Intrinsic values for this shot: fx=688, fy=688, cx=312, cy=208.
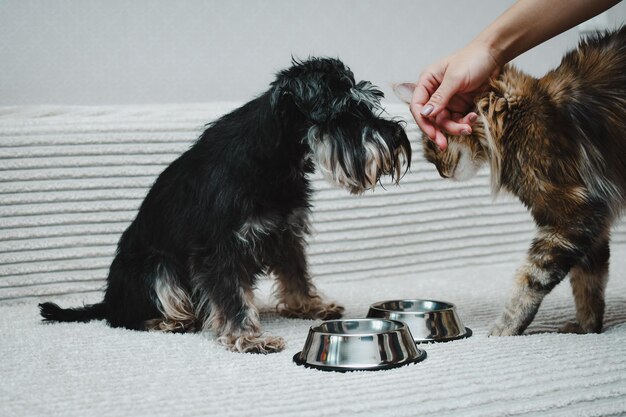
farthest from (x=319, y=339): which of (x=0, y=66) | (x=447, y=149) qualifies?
(x=0, y=66)

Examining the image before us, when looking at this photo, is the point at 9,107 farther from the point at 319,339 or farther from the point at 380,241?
the point at 319,339

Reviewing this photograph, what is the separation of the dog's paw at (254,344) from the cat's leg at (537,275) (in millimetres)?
552

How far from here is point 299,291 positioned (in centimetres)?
213

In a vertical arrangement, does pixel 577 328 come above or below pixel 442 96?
below

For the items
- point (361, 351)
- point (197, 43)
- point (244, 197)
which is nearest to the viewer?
point (361, 351)

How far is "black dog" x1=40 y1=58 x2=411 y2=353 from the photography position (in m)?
1.75

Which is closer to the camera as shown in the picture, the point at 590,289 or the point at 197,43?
the point at 590,289

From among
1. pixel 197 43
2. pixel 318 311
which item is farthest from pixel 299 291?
pixel 197 43

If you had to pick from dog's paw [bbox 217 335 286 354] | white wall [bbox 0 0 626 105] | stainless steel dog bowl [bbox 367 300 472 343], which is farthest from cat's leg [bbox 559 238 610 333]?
white wall [bbox 0 0 626 105]

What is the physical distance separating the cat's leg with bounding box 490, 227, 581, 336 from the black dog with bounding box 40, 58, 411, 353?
1.40 feet

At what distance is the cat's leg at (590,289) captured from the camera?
179 centimetres

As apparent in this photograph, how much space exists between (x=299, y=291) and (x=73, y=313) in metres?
0.68

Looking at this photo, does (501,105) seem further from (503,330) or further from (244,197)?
(244,197)

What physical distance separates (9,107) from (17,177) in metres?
0.34
